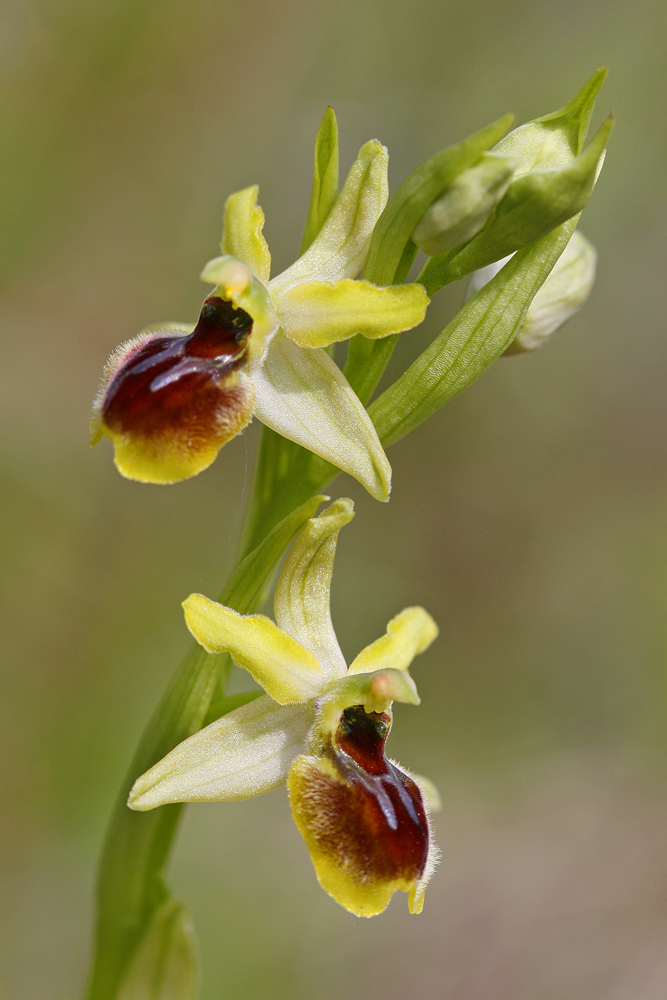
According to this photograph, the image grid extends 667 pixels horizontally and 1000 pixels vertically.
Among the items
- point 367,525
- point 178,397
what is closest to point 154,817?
point 178,397

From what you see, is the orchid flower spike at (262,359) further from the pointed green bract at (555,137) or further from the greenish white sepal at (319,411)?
the pointed green bract at (555,137)

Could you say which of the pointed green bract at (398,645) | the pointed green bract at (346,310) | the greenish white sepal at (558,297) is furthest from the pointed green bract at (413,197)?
the pointed green bract at (398,645)

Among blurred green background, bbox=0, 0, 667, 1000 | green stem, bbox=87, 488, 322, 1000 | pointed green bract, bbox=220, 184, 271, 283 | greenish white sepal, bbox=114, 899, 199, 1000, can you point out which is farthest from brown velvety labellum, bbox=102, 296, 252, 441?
blurred green background, bbox=0, 0, 667, 1000

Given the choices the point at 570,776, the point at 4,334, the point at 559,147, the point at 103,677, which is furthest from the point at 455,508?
the point at 559,147

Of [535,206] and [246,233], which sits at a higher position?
[246,233]

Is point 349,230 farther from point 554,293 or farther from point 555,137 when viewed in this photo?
point 554,293

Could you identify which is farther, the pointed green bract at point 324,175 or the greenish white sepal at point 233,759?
the pointed green bract at point 324,175

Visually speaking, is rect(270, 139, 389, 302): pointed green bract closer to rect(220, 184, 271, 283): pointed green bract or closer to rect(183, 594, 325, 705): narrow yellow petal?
rect(220, 184, 271, 283): pointed green bract
